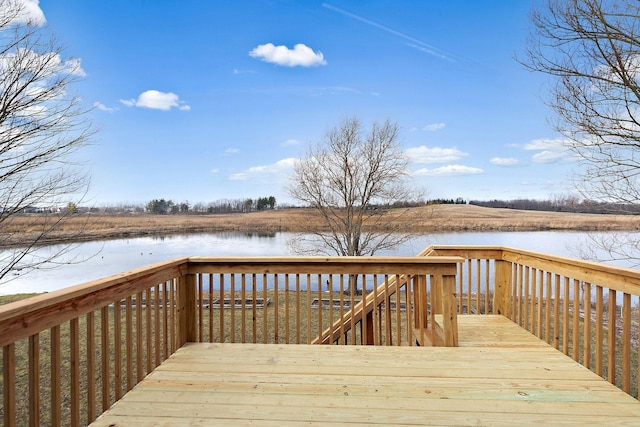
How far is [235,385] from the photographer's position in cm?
218

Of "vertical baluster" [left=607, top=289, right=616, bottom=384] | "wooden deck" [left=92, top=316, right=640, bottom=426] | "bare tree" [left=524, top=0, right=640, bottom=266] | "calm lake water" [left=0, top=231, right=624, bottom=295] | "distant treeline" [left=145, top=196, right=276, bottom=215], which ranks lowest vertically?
"calm lake water" [left=0, top=231, right=624, bottom=295]

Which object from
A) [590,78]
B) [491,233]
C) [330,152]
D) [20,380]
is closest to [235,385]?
[20,380]

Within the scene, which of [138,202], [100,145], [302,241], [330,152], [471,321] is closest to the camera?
[471,321]

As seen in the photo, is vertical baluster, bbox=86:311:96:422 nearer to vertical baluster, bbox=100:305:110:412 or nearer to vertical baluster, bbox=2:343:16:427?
vertical baluster, bbox=100:305:110:412

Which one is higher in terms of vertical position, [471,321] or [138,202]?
[138,202]

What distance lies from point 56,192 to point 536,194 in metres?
15.6

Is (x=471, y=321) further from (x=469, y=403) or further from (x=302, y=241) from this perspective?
(x=302, y=241)

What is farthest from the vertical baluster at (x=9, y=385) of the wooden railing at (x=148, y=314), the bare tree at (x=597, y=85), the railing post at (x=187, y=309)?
the bare tree at (x=597, y=85)

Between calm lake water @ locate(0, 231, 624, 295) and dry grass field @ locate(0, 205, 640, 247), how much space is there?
0.42 meters

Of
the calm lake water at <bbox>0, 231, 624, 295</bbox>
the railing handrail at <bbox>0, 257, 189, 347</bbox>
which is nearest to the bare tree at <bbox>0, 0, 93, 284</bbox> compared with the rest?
the calm lake water at <bbox>0, 231, 624, 295</bbox>

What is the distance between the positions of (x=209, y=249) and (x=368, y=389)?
1653cm

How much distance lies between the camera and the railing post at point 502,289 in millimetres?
4113

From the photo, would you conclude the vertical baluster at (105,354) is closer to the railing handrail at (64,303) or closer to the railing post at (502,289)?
the railing handrail at (64,303)

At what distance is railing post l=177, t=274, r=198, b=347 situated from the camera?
292 cm
